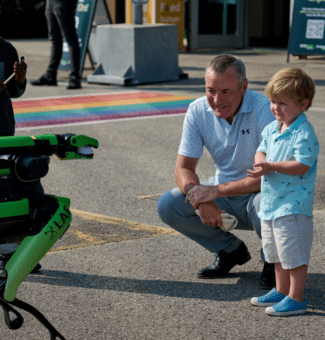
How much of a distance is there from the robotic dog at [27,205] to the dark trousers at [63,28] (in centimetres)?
849

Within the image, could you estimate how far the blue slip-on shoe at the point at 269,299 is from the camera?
128 inches

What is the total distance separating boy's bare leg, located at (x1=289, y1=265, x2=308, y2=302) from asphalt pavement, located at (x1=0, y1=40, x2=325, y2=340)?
108 mm

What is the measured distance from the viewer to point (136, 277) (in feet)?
12.0

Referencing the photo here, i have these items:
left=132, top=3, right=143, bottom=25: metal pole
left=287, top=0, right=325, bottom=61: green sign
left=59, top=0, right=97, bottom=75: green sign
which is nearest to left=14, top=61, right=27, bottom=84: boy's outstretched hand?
left=132, top=3, right=143, bottom=25: metal pole

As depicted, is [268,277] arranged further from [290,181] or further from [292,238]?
[290,181]

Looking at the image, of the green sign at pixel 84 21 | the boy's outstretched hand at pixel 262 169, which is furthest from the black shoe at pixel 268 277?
the green sign at pixel 84 21

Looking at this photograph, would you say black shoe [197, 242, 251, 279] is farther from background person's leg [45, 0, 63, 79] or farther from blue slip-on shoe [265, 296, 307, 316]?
background person's leg [45, 0, 63, 79]

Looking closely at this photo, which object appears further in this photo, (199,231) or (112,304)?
(199,231)

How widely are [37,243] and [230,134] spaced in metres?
1.52

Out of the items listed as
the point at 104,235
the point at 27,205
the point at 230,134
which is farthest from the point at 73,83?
the point at 27,205

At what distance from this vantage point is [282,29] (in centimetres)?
2062

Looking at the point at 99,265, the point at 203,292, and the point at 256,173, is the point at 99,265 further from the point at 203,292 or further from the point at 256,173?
the point at 256,173

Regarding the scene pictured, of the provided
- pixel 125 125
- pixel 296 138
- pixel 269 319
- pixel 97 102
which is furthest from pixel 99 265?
pixel 97 102

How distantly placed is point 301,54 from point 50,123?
8135 mm
